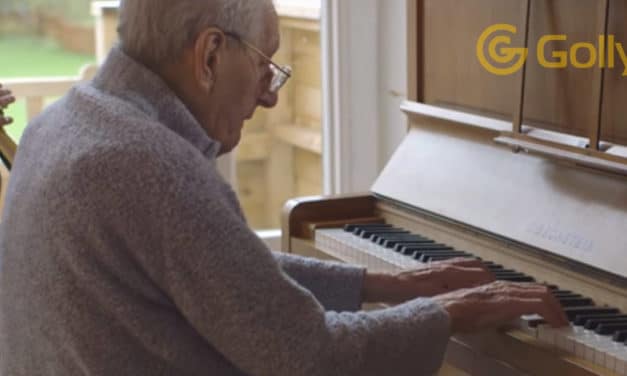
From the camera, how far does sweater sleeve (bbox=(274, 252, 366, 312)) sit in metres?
1.83

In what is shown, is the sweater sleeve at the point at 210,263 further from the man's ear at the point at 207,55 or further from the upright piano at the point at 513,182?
the upright piano at the point at 513,182

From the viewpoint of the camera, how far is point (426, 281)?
71.6 inches

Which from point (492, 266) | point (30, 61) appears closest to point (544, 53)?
point (492, 266)

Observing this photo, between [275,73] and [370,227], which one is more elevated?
[275,73]

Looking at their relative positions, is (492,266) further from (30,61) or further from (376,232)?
(30,61)

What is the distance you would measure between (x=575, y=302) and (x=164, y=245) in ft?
2.51

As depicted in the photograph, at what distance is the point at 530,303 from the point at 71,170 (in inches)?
28.4

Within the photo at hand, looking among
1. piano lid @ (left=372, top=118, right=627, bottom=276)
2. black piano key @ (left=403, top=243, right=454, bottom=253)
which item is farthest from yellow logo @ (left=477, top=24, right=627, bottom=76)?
black piano key @ (left=403, top=243, right=454, bottom=253)

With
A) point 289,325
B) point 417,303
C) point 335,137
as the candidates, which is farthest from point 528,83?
point 335,137

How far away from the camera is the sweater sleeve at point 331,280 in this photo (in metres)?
1.83

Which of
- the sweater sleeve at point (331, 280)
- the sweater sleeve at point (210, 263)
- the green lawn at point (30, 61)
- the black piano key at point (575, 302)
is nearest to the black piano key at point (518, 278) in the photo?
the black piano key at point (575, 302)

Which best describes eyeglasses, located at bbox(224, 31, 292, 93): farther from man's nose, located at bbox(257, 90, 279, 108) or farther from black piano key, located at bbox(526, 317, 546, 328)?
black piano key, located at bbox(526, 317, 546, 328)

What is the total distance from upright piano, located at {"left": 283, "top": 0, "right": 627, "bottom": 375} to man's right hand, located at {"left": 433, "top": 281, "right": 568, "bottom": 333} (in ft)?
0.10

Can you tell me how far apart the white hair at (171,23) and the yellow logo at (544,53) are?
712mm
